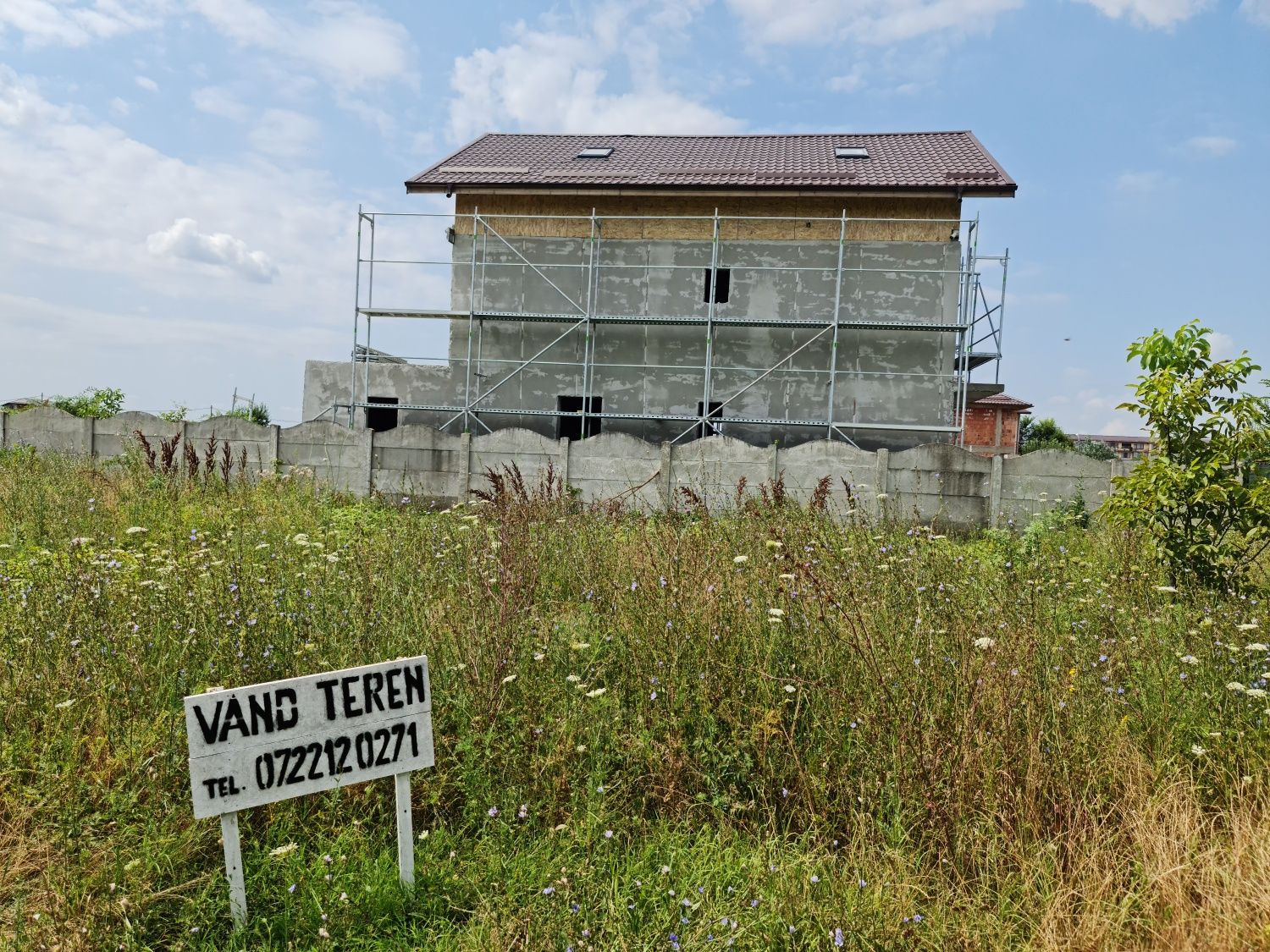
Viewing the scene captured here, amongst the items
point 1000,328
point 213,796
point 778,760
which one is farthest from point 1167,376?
point 1000,328

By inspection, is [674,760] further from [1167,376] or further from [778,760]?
[1167,376]

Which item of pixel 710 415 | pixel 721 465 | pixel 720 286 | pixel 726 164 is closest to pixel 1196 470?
pixel 721 465

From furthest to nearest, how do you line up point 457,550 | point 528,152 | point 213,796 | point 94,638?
point 528,152 < point 457,550 < point 94,638 < point 213,796

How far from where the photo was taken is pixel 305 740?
2537 mm

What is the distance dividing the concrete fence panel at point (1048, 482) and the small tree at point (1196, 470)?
4201mm

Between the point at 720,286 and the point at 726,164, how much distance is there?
300cm

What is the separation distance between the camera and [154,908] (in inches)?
100.0

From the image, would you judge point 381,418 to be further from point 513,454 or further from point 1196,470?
point 1196,470

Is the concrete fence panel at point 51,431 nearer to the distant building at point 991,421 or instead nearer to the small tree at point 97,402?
the small tree at point 97,402

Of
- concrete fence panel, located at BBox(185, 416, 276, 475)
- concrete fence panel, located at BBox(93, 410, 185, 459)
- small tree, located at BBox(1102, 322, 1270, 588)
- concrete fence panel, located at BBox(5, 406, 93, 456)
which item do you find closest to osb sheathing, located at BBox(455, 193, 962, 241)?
concrete fence panel, located at BBox(185, 416, 276, 475)

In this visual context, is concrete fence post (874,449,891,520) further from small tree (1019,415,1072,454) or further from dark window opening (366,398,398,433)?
small tree (1019,415,1072,454)

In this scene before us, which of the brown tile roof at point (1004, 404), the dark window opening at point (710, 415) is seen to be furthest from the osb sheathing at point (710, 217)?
the brown tile roof at point (1004, 404)

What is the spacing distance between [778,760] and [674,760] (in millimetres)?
427

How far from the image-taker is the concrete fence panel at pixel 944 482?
428 inches
